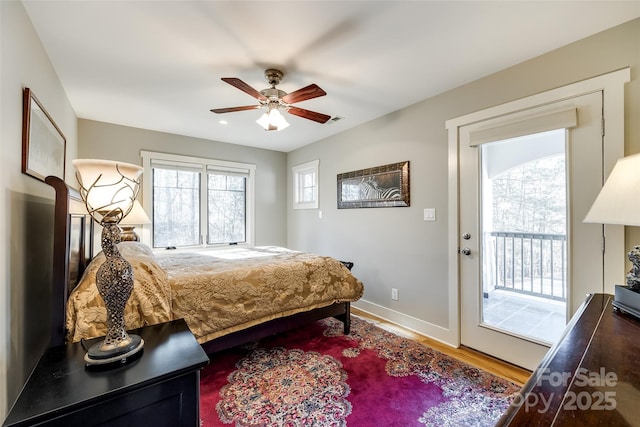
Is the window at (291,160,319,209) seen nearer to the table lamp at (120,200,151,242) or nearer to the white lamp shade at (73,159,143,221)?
the table lamp at (120,200,151,242)

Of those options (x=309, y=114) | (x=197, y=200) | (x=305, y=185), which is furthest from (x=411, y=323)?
(x=197, y=200)

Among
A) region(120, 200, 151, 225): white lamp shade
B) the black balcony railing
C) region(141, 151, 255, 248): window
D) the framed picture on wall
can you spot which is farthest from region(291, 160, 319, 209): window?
the framed picture on wall

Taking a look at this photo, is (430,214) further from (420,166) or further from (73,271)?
(73,271)

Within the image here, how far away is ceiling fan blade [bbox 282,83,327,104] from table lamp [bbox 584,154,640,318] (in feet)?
5.46

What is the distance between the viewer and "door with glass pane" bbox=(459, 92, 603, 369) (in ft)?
6.23

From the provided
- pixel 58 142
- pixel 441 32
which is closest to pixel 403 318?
pixel 441 32

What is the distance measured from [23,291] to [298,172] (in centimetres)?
368

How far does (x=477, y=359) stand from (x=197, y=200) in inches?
154

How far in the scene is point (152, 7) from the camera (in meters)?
1.58

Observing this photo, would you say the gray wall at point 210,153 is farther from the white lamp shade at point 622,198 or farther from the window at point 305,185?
the white lamp shade at point 622,198

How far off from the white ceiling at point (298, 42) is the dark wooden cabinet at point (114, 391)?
181 centimetres

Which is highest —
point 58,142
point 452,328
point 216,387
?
point 58,142

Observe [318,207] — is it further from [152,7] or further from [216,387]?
[152,7]

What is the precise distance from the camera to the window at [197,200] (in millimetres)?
3803
